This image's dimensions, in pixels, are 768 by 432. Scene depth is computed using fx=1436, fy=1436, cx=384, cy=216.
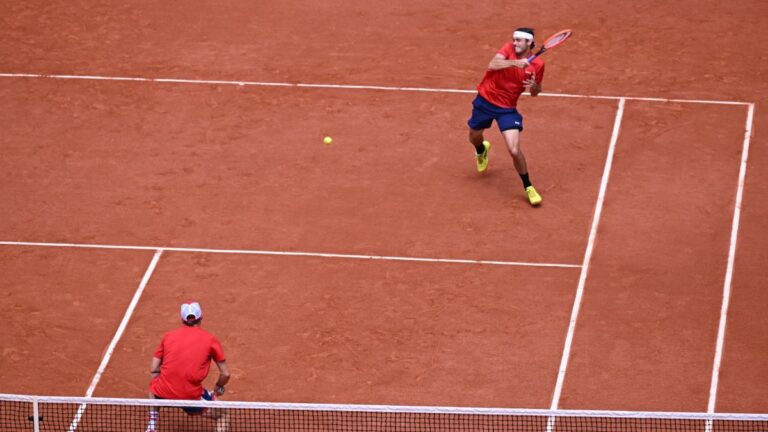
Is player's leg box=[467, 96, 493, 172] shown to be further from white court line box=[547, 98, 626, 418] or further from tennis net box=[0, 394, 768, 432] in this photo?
tennis net box=[0, 394, 768, 432]

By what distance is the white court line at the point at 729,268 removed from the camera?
40.3ft

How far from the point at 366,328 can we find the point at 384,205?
2486 millimetres

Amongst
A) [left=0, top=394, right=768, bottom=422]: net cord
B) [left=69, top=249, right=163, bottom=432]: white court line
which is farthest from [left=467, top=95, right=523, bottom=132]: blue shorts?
[left=0, top=394, right=768, bottom=422]: net cord

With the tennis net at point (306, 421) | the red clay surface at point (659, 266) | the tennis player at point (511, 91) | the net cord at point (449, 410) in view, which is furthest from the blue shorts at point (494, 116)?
the net cord at point (449, 410)

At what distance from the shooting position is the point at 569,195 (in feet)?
50.7

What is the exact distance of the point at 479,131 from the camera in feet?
50.4

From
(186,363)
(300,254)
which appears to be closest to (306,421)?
(186,363)

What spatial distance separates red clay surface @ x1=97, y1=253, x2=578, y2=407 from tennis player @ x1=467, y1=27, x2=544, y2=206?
1.49m

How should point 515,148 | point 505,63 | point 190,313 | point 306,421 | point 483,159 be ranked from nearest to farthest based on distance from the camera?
1. point 190,313
2. point 306,421
3. point 505,63
4. point 515,148
5. point 483,159

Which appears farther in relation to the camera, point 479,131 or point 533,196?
point 479,131

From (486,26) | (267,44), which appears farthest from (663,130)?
(267,44)

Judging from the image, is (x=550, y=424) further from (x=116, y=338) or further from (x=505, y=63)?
(x=505, y=63)

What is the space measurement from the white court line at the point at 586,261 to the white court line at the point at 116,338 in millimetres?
3840

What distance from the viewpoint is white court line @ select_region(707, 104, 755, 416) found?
40.3ft
